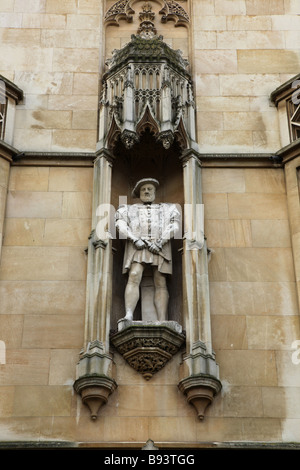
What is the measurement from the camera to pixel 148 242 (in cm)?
1332

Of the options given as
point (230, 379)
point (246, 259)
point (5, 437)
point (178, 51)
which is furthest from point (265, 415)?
point (178, 51)

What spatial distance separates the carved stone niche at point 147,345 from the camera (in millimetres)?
12430

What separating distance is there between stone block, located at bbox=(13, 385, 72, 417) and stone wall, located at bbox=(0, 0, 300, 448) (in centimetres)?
1

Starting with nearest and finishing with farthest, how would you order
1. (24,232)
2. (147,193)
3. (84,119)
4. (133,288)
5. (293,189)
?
(133,288) → (24,232) → (147,193) → (293,189) → (84,119)

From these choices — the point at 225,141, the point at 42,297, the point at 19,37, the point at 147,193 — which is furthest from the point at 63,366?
the point at 19,37

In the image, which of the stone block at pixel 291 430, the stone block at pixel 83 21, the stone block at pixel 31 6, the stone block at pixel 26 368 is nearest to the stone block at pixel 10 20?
the stone block at pixel 31 6

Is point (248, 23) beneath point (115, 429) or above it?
above

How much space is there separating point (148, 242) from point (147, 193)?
0.93 m

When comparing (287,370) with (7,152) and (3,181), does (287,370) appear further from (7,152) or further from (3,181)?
(7,152)

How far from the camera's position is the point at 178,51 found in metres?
15.6

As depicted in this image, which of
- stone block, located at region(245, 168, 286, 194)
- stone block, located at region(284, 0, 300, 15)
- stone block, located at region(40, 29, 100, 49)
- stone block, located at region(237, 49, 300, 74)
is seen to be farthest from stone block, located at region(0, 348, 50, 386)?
stone block, located at region(284, 0, 300, 15)

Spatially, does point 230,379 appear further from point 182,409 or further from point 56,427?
point 56,427

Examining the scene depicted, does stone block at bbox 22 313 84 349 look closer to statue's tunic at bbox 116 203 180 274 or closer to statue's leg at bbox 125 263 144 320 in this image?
statue's leg at bbox 125 263 144 320

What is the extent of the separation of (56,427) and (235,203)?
13.8ft
